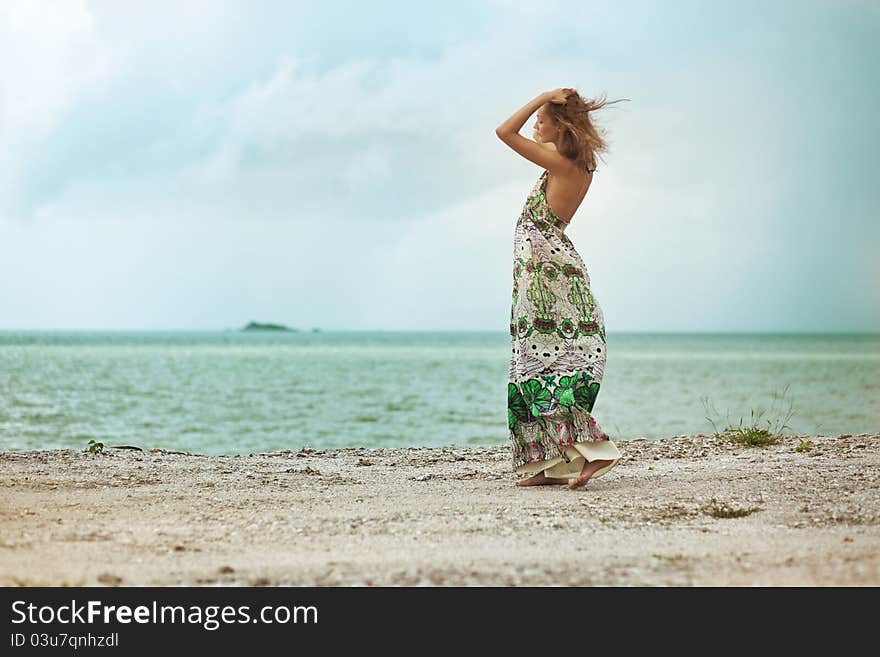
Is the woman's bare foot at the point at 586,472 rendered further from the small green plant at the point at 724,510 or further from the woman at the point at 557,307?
the small green plant at the point at 724,510

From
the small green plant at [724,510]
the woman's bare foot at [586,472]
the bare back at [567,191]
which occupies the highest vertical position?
the bare back at [567,191]

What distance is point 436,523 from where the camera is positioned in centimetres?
480

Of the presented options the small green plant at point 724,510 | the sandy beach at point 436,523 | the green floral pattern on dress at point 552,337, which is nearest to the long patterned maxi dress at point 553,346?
the green floral pattern on dress at point 552,337

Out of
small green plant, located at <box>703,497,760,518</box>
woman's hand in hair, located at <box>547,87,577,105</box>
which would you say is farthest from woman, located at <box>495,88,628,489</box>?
small green plant, located at <box>703,497,760,518</box>

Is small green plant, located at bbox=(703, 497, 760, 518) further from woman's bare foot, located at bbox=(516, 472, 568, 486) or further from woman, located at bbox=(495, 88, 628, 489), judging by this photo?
woman's bare foot, located at bbox=(516, 472, 568, 486)

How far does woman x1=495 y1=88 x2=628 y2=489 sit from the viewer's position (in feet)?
19.9

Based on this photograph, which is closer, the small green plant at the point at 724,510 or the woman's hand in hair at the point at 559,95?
the small green plant at the point at 724,510

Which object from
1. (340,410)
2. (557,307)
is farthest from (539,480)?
(340,410)

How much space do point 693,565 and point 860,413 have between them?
55.4 ft

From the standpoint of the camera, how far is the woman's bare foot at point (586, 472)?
603 centimetres

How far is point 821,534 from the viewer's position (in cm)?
446

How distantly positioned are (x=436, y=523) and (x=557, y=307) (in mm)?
1949

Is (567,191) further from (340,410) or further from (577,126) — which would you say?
(340,410)
